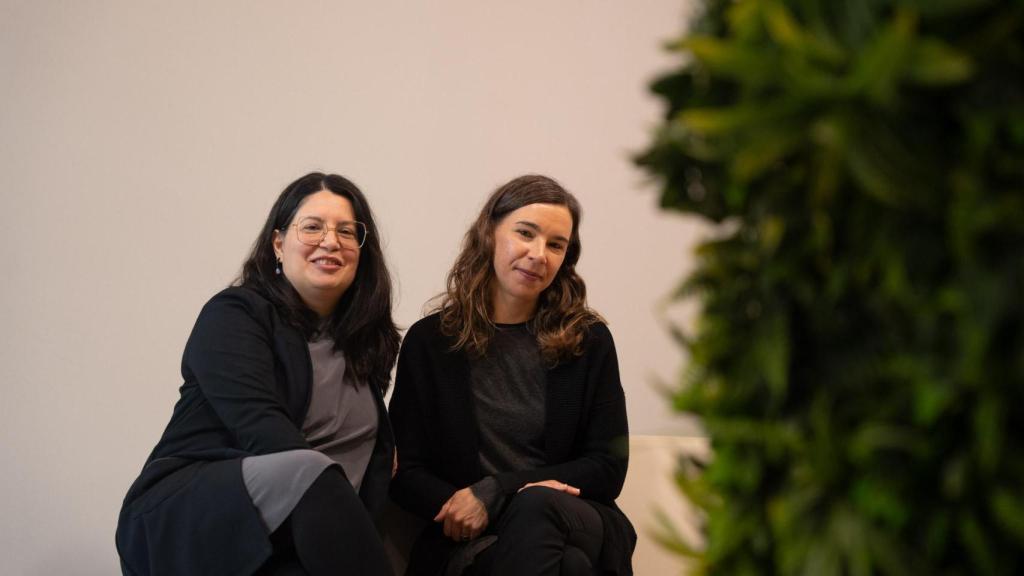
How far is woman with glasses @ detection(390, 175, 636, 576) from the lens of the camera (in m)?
2.22

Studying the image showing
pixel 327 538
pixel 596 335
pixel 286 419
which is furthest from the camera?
pixel 596 335

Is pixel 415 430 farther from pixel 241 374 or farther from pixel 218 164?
pixel 218 164

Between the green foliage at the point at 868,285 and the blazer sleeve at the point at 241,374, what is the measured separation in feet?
4.25

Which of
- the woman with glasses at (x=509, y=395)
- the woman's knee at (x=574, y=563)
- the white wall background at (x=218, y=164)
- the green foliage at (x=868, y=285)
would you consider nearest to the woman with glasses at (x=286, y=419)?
the woman with glasses at (x=509, y=395)

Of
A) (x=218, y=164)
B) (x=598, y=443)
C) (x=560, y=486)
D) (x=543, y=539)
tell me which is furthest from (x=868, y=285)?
(x=218, y=164)

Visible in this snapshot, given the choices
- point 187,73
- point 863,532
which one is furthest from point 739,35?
point 187,73

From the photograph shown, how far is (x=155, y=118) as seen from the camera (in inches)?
124

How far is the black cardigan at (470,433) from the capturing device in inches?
88.2

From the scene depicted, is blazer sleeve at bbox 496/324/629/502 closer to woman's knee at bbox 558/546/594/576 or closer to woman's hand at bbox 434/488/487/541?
woman's hand at bbox 434/488/487/541

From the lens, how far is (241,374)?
1979 mm

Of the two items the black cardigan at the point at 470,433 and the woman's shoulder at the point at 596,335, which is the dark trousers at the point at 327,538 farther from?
the woman's shoulder at the point at 596,335

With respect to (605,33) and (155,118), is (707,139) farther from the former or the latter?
(155,118)

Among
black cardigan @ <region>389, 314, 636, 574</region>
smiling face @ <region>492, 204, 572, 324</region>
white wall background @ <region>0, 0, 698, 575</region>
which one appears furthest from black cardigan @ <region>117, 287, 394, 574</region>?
white wall background @ <region>0, 0, 698, 575</region>

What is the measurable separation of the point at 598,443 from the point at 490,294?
0.45m
